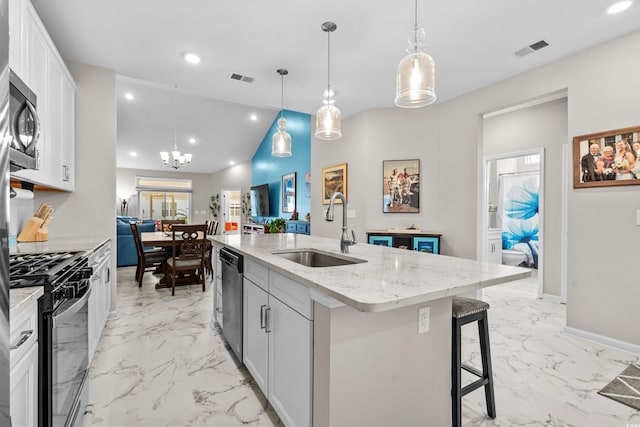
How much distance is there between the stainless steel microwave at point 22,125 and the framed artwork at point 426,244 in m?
3.91

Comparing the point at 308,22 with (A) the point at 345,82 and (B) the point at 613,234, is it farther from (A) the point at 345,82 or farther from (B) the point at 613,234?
(B) the point at 613,234

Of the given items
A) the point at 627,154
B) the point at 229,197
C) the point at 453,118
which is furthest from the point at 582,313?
the point at 229,197

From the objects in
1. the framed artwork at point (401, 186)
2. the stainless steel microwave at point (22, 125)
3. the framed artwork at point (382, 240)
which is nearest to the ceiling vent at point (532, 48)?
the framed artwork at point (401, 186)

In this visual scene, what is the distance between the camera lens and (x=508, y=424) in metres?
1.69

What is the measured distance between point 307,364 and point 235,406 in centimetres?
82

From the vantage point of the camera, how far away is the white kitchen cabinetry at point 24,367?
953 millimetres

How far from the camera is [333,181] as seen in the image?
532 cm

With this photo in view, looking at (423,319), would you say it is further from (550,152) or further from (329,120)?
→ (550,152)

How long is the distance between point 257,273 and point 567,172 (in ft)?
11.4

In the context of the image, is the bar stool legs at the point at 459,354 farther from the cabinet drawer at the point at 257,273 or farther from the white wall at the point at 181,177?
the white wall at the point at 181,177

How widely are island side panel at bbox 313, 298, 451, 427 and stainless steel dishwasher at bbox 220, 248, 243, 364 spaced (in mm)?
1068

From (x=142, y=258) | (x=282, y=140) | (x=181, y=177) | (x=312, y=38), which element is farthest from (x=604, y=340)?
(x=181, y=177)

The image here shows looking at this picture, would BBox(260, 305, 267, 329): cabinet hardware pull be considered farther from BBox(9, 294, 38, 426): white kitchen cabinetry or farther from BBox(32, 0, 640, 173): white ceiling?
BBox(32, 0, 640, 173): white ceiling

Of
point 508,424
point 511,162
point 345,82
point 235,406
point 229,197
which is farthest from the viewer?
point 229,197
